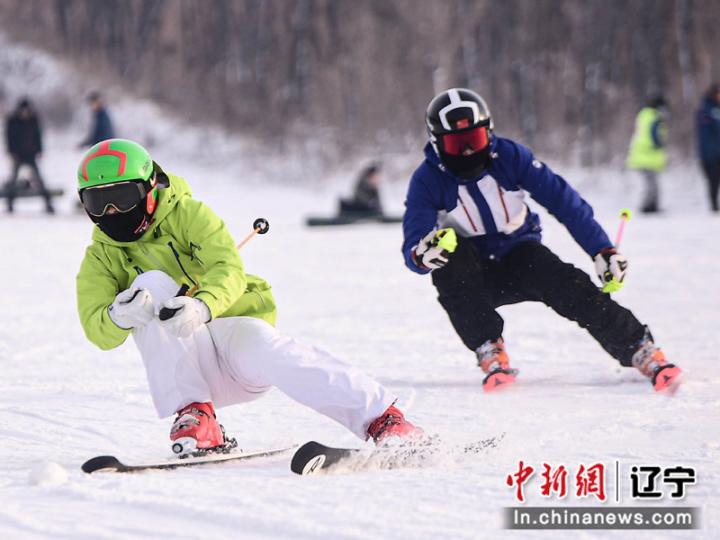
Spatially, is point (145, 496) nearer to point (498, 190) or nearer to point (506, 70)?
point (498, 190)

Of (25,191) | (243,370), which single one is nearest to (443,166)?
(243,370)

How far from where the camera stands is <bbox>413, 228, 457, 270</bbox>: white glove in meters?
4.53

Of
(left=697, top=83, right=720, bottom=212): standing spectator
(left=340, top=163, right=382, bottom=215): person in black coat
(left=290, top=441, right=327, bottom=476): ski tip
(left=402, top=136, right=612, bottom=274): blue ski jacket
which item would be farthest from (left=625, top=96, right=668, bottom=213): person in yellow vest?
(left=290, top=441, right=327, bottom=476): ski tip

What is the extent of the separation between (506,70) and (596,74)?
2258 millimetres

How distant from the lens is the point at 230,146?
24031 mm

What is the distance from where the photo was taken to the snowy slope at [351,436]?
8.79 ft

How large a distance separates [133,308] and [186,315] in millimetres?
165

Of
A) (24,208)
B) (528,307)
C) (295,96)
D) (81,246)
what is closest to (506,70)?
(295,96)

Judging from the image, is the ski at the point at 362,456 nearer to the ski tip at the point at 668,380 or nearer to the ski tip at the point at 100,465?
the ski tip at the point at 100,465

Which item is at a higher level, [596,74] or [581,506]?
[596,74]

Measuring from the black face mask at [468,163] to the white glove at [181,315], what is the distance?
6.01ft

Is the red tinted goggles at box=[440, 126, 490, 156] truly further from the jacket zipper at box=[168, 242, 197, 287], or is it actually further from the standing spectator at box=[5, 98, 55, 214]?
the standing spectator at box=[5, 98, 55, 214]

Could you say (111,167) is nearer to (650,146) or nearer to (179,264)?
(179,264)

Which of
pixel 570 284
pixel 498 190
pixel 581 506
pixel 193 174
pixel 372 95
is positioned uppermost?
pixel 372 95
